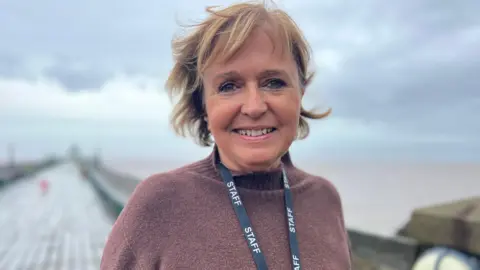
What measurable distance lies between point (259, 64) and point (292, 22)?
0.82 feet

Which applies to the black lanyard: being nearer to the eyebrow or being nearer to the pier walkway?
the eyebrow

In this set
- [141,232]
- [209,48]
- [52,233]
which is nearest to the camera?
[141,232]

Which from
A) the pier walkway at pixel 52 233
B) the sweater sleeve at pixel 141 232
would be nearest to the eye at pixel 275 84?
the sweater sleeve at pixel 141 232

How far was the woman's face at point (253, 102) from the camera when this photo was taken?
1.53m

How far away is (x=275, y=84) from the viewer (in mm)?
1582

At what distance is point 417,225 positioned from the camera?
3.45 metres

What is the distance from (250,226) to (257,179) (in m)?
0.19

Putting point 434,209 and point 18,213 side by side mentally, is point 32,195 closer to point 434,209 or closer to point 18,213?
point 18,213

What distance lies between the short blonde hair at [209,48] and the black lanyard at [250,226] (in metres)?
0.25

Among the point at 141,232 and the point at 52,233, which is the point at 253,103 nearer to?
the point at 141,232

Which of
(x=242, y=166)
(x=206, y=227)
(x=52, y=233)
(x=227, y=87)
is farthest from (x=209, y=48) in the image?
(x=52, y=233)

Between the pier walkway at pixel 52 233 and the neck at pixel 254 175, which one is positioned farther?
the pier walkway at pixel 52 233

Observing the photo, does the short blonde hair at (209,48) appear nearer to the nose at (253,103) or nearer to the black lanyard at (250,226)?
the nose at (253,103)

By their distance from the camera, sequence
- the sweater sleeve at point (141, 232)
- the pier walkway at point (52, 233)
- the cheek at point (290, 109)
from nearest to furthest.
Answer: the sweater sleeve at point (141, 232)
the cheek at point (290, 109)
the pier walkway at point (52, 233)
